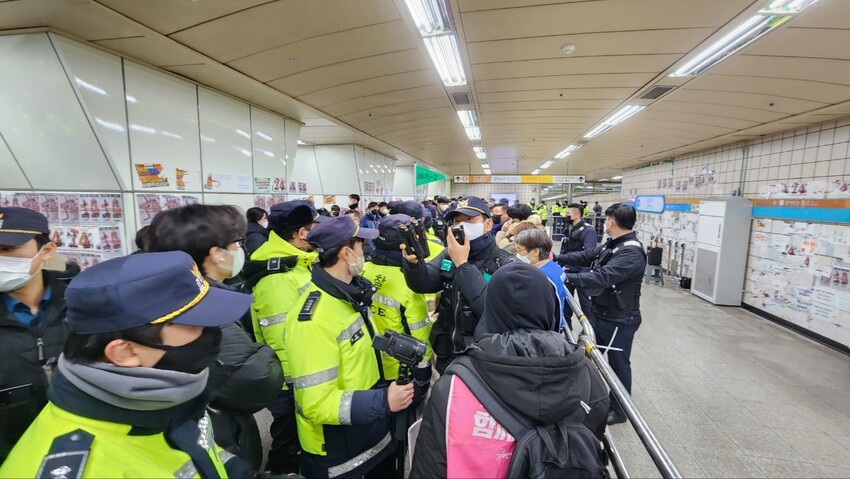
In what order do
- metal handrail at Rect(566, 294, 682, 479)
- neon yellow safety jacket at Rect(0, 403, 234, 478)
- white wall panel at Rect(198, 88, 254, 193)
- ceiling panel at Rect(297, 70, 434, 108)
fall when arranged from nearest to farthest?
neon yellow safety jacket at Rect(0, 403, 234, 478)
metal handrail at Rect(566, 294, 682, 479)
ceiling panel at Rect(297, 70, 434, 108)
white wall panel at Rect(198, 88, 254, 193)

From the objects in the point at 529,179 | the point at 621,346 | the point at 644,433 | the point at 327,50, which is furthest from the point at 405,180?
the point at 644,433

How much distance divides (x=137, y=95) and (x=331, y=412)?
11.7 feet

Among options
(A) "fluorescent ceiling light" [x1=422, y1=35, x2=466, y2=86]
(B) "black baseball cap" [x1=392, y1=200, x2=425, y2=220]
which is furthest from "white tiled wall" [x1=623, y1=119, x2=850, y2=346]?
(B) "black baseball cap" [x1=392, y1=200, x2=425, y2=220]

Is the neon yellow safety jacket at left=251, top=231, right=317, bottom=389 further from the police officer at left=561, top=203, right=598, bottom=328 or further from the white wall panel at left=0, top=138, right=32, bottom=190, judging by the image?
the police officer at left=561, top=203, right=598, bottom=328

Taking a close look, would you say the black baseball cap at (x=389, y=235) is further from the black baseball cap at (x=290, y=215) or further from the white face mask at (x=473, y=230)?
the white face mask at (x=473, y=230)

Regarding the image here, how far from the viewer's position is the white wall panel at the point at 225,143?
13.0ft

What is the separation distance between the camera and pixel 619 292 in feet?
9.67

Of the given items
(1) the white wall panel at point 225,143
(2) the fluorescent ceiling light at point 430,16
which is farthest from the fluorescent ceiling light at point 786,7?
(1) the white wall panel at point 225,143

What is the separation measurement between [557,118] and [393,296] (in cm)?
472

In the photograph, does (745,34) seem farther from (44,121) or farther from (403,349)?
(44,121)

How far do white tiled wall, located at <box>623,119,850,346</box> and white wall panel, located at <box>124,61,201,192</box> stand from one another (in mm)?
8152

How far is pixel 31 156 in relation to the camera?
2.74m

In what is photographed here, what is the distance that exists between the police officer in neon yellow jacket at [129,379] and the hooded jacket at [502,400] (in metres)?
0.59

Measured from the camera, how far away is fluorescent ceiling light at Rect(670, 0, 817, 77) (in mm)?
2184
